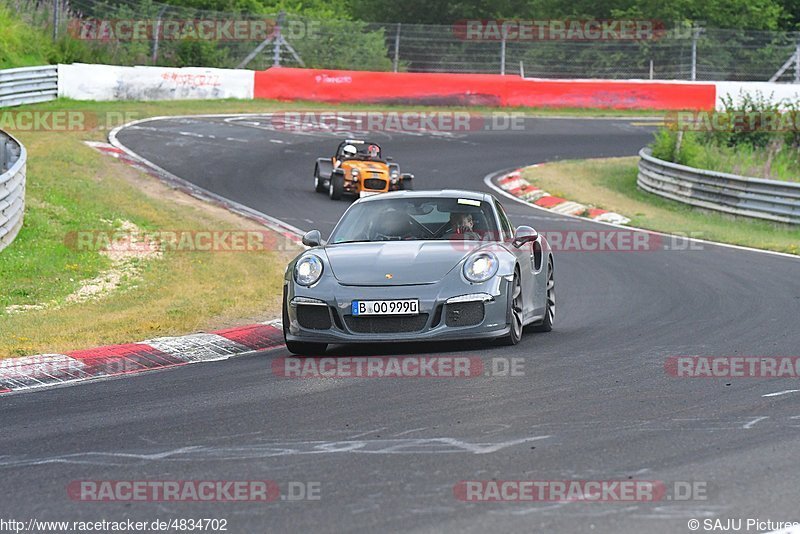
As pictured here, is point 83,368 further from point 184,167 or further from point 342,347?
point 184,167

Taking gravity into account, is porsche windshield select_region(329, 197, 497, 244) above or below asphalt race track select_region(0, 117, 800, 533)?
above

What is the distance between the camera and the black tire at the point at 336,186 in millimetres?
23766

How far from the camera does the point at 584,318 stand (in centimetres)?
1224

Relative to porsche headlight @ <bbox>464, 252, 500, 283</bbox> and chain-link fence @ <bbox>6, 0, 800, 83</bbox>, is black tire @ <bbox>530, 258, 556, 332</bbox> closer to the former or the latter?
porsche headlight @ <bbox>464, 252, 500, 283</bbox>

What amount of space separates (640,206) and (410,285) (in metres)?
16.9

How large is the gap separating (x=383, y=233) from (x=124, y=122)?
2258cm

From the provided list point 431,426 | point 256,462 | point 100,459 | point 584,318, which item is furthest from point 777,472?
point 584,318

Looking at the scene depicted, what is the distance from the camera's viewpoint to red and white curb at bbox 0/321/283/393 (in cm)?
891
